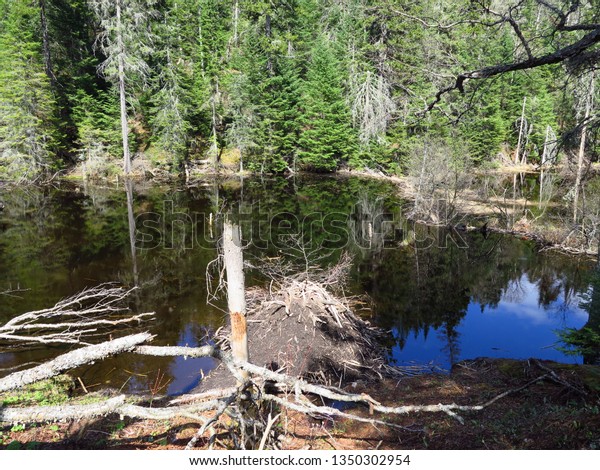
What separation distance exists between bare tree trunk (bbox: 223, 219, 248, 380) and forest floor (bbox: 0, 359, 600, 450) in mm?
1058

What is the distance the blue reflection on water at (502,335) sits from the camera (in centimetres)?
913

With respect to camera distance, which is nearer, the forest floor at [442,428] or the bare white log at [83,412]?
the bare white log at [83,412]

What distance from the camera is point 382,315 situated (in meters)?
10.9

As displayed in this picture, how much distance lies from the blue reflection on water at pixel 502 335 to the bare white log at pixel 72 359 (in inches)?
250

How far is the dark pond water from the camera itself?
933 centimetres

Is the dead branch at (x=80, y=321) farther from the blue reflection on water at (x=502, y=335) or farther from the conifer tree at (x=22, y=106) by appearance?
the conifer tree at (x=22, y=106)

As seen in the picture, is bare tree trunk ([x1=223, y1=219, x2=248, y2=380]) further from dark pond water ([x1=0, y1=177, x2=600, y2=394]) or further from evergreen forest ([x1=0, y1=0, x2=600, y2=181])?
evergreen forest ([x1=0, y1=0, x2=600, y2=181])

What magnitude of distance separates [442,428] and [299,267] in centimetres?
843

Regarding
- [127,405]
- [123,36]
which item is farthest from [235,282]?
[123,36]

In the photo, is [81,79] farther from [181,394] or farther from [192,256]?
[181,394]

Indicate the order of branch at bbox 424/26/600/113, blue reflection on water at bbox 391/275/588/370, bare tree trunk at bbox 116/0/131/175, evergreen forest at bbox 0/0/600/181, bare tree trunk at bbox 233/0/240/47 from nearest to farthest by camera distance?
branch at bbox 424/26/600/113, blue reflection on water at bbox 391/275/588/370, bare tree trunk at bbox 116/0/131/175, evergreen forest at bbox 0/0/600/181, bare tree trunk at bbox 233/0/240/47

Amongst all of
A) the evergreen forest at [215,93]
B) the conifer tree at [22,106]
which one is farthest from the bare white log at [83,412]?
the conifer tree at [22,106]

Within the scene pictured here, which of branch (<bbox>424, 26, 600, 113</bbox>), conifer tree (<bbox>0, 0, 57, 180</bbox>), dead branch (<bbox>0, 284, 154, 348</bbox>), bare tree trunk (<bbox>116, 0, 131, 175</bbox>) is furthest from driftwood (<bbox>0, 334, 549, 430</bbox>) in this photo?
bare tree trunk (<bbox>116, 0, 131, 175</bbox>)

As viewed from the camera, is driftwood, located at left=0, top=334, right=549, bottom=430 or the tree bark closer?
driftwood, located at left=0, top=334, right=549, bottom=430
